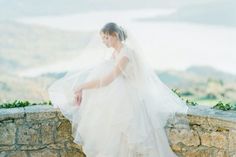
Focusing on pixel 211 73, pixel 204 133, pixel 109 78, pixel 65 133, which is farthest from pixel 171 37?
pixel 109 78

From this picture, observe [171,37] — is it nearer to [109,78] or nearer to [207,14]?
[207,14]

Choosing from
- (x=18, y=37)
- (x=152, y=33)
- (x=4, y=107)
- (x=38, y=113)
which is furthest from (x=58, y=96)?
(x=152, y=33)

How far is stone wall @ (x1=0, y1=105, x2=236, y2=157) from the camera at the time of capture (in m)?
3.98

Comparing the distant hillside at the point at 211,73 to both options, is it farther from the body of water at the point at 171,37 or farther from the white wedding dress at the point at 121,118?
the white wedding dress at the point at 121,118

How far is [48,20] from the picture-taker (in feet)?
76.2

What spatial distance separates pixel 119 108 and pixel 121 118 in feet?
0.26

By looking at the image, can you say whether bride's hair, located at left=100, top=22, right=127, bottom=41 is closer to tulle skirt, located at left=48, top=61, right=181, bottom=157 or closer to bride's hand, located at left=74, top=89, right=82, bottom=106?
A: tulle skirt, located at left=48, top=61, right=181, bottom=157

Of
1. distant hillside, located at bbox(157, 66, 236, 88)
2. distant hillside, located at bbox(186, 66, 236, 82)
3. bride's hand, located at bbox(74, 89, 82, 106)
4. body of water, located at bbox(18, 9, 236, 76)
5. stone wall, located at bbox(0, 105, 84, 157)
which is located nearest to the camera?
bride's hand, located at bbox(74, 89, 82, 106)

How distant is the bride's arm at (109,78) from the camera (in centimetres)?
391

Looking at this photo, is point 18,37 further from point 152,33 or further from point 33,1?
point 152,33

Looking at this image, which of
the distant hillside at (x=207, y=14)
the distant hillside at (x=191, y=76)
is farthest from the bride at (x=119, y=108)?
the distant hillside at (x=207, y=14)

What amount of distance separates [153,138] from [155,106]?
27 centimetres

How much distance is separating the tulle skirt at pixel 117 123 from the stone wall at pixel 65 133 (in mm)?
173

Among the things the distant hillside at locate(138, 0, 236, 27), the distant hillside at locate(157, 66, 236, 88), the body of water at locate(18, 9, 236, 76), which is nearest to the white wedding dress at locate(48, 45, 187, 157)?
the distant hillside at locate(157, 66, 236, 88)
